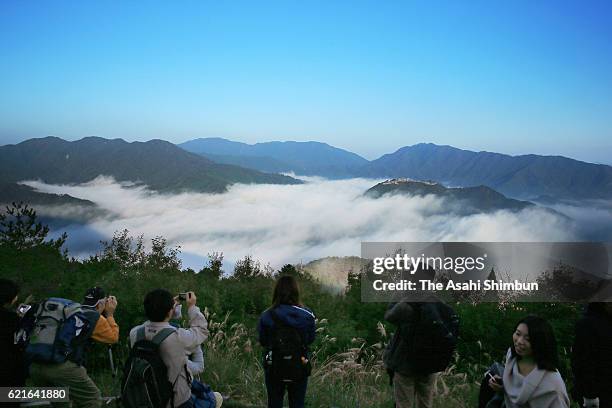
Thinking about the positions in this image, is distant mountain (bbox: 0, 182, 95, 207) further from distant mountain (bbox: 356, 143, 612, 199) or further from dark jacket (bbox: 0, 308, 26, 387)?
dark jacket (bbox: 0, 308, 26, 387)

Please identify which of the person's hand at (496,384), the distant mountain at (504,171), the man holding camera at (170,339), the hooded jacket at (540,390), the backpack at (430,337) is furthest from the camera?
the distant mountain at (504,171)

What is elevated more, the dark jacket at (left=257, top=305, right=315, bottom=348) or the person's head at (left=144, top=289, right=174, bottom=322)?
the person's head at (left=144, top=289, right=174, bottom=322)

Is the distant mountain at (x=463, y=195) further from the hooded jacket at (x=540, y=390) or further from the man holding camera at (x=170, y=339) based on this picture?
the man holding camera at (x=170, y=339)

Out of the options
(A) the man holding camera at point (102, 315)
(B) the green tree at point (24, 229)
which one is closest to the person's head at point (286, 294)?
(A) the man holding camera at point (102, 315)

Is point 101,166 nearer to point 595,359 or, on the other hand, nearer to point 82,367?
point 82,367

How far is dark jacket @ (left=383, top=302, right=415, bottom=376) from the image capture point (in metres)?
4.71

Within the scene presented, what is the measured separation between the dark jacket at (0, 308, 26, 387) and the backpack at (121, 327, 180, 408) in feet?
4.17

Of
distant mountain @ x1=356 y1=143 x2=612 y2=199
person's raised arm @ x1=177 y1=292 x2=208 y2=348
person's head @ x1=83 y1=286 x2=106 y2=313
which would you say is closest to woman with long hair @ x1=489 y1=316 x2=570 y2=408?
person's raised arm @ x1=177 y1=292 x2=208 y2=348

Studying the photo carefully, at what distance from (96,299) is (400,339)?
254 centimetres

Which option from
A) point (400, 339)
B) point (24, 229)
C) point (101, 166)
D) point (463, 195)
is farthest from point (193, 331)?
point (101, 166)

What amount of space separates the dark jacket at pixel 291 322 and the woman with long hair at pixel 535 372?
158 cm

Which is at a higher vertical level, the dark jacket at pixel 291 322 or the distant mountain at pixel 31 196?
the dark jacket at pixel 291 322

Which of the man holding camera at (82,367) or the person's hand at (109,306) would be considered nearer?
the man holding camera at (82,367)

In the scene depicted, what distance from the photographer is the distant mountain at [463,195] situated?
137 metres
